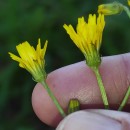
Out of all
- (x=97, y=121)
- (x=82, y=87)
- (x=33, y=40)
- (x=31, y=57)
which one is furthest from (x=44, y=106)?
(x=33, y=40)

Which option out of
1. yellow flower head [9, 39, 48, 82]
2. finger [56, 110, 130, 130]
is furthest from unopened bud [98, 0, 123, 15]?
finger [56, 110, 130, 130]

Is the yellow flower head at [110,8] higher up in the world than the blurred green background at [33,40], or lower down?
higher up

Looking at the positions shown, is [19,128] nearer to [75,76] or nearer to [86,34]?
[75,76]

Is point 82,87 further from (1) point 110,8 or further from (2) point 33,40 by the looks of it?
(2) point 33,40

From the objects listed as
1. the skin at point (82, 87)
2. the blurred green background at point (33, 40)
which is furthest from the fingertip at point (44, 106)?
the blurred green background at point (33, 40)

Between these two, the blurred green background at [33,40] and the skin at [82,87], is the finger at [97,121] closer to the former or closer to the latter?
the skin at [82,87]

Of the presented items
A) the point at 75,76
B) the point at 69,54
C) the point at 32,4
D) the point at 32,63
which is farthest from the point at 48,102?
A: the point at 32,4

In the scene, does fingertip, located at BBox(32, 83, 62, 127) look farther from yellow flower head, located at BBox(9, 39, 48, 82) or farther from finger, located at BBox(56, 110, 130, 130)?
finger, located at BBox(56, 110, 130, 130)

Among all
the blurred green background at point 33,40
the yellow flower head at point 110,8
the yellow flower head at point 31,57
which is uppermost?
the yellow flower head at point 110,8
